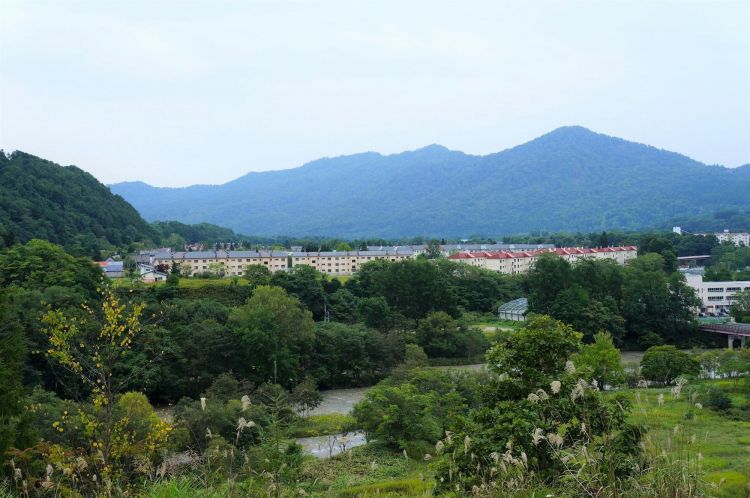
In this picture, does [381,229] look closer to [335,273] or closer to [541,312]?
[335,273]

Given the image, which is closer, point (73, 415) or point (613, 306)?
point (73, 415)

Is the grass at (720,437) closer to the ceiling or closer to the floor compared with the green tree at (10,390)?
closer to the floor

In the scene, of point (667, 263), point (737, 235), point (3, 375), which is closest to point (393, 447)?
point (3, 375)

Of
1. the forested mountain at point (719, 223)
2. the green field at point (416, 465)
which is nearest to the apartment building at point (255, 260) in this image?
the green field at point (416, 465)

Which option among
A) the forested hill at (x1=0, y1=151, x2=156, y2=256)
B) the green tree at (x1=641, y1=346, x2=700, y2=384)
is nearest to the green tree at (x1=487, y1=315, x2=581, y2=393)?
the green tree at (x1=641, y1=346, x2=700, y2=384)

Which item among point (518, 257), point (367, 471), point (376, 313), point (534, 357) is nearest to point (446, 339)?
point (376, 313)

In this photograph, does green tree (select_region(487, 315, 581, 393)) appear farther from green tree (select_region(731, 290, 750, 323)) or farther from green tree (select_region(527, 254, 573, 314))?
green tree (select_region(731, 290, 750, 323))

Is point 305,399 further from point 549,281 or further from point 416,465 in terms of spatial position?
point 549,281

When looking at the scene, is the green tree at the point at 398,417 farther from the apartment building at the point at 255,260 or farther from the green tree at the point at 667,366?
the apartment building at the point at 255,260

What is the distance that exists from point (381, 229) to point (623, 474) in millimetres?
184926

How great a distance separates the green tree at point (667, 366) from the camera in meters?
22.9

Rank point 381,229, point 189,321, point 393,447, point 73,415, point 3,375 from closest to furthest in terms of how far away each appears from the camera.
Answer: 1. point 3,375
2. point 73,415
3. point 393,447
4. point 189,321
5. point 381,229

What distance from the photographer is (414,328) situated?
3048cm

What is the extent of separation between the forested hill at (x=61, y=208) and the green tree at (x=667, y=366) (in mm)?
32282
